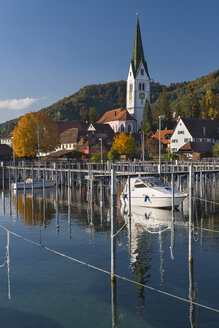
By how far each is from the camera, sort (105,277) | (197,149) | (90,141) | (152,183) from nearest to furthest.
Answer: (105,277) < (152,183) < (197,149) < (90,141)

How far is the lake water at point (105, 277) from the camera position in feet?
53.5

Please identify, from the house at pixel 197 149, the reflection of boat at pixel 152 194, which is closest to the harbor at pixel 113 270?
the reflection of boat at pixel 152 194

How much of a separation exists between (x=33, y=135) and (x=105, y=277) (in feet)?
228

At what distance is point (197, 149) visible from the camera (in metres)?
87.7

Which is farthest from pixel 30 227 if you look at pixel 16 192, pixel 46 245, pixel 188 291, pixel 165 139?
pixel 165 139

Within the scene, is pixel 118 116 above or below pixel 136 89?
below

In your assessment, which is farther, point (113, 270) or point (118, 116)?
point (118, 116)

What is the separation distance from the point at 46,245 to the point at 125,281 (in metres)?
9.19

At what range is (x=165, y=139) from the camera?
114688 mm

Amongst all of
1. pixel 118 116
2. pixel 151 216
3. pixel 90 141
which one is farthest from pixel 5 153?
pixel 151 216

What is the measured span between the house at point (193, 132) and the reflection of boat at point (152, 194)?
58.3 meters

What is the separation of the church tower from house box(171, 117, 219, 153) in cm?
5606

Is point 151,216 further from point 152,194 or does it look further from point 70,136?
point 70,136

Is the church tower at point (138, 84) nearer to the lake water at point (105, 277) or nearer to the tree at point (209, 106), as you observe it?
the tree at point (209, 106)
